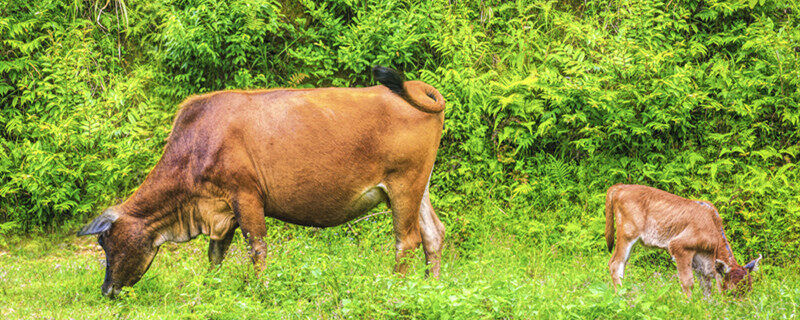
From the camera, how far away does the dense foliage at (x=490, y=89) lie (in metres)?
8.69

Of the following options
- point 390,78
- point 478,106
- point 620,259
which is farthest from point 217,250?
point 620,259

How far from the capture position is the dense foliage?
8.69 meters

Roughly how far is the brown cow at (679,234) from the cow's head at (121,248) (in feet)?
14.8

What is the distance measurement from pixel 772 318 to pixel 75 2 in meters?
9.84

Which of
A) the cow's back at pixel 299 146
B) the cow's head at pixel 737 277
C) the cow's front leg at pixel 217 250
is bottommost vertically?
the cow's head at pixel 737 277

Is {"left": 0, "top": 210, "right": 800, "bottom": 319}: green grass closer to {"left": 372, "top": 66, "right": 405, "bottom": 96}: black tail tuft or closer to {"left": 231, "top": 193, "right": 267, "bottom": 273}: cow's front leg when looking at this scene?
{"left": 231, "top": 193, "right": 267, "bottom": 273}: cow's front leg

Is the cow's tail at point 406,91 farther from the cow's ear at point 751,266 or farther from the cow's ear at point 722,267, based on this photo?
the cow's ear at point 751,266

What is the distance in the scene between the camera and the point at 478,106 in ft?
30.5

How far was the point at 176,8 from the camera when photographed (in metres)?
10.5

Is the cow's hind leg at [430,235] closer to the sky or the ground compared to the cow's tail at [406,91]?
closer to the ground

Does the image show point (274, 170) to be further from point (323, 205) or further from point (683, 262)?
point (683, 262)

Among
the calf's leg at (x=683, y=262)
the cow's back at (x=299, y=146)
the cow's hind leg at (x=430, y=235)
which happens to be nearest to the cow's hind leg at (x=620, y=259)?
the calf's leg at (x=683, y=262)

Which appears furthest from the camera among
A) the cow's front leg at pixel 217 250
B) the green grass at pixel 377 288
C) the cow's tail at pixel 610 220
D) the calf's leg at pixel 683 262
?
the cow's tail at pixel 610 220

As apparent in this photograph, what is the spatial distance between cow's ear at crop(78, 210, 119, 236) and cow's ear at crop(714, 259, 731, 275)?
5.68 meters
